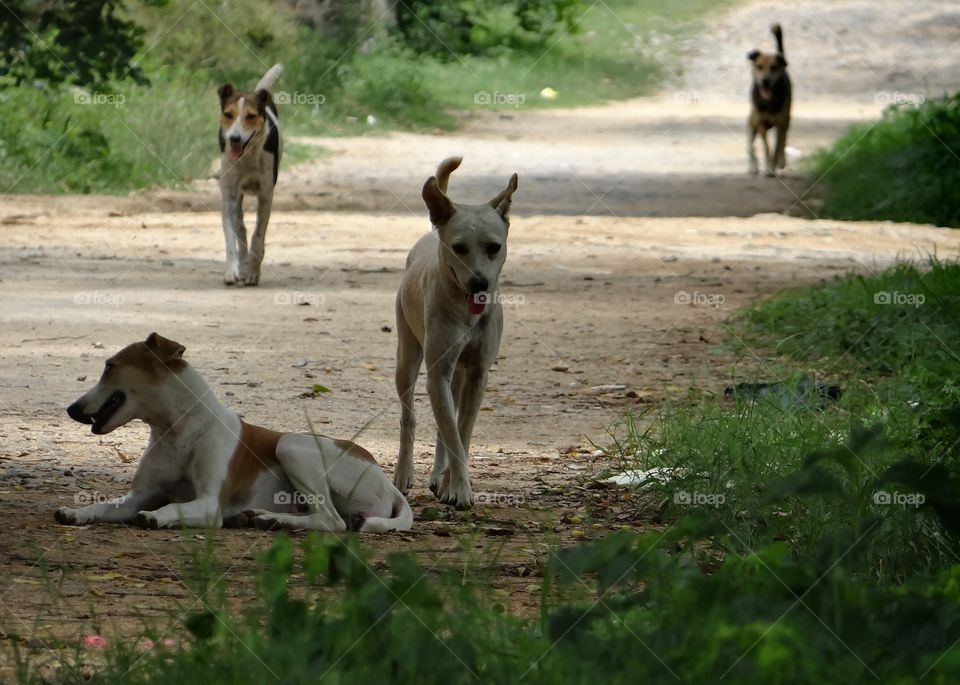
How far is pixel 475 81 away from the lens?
29047 mm

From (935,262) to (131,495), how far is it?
6.40 metres

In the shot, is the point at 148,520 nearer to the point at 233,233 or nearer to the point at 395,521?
the point at 395,521

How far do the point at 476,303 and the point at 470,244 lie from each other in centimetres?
24

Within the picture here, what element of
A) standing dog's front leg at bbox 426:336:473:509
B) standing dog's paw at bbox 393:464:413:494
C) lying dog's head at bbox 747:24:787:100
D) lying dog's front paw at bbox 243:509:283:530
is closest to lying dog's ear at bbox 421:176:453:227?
standing dog's front leg at bbox 426:336:473:509

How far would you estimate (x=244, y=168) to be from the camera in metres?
12.5

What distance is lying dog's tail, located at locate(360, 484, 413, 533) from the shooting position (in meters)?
5.77

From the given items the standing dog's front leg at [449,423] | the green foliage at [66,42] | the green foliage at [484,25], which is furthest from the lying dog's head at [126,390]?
the green foliage at [484,25]

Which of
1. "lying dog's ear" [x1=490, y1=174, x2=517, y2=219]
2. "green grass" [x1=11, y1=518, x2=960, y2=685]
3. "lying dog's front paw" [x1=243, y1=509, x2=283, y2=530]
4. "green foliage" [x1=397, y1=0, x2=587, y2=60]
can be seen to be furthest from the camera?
"green foliage" [x1=397, y1=0, x2=587, y2=60]

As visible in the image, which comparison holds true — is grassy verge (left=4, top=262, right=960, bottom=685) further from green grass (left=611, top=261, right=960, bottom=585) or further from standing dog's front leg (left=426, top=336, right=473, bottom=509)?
standing dog's front leg (left=426, top=336, right=473, bottom=509)

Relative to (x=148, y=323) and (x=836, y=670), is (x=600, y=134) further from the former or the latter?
(x=836, y=670)

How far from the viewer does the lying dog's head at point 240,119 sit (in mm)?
12297

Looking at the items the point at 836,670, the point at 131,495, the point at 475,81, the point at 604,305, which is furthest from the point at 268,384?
the point at 475,81

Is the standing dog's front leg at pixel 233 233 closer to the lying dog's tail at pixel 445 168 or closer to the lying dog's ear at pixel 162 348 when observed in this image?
the lying dog's tail at pixel 445 168

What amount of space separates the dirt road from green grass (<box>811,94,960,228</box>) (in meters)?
0.55
